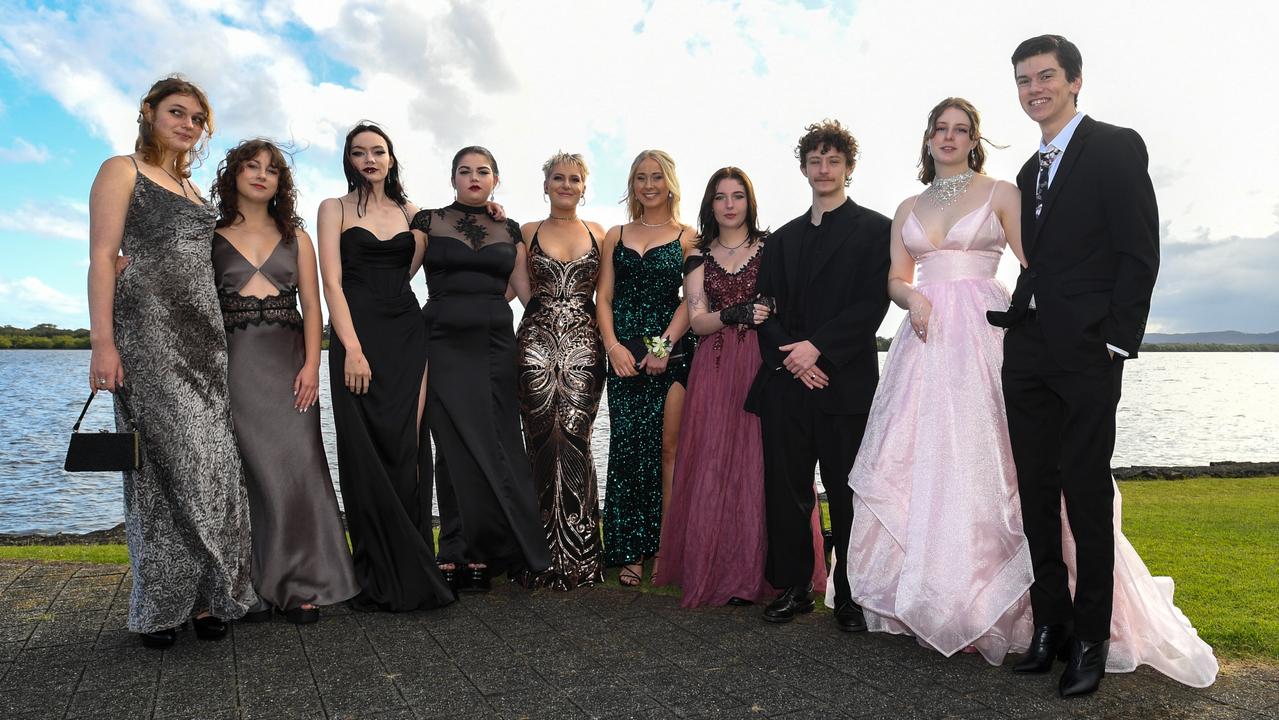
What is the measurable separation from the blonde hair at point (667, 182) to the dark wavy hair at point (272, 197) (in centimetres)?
210

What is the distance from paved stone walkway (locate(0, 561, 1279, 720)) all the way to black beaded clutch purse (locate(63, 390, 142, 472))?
0.90 metres

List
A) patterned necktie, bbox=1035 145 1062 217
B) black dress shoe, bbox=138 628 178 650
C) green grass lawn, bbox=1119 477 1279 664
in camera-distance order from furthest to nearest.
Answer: green grass lawn, bbox=1119 477 1279 664
black dress shoe, bbox=138 628 178 650
patterned necktie, bbox=1035 145 1062 217

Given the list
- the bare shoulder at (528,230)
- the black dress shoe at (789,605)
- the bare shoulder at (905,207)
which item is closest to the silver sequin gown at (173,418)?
the bare shoulder at (528,230)

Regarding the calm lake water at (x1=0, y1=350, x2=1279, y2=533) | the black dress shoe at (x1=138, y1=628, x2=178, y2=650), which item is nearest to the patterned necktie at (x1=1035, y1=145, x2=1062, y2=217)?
the black dress shoe at (x1=138, y1=628, x2=178, y2=650)

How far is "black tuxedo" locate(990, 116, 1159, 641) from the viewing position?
3441mm

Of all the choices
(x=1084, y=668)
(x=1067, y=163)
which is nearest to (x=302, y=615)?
(x=1084, y=668)

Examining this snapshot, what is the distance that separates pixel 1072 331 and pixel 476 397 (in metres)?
3.34

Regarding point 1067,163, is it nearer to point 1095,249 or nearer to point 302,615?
point 1095,249

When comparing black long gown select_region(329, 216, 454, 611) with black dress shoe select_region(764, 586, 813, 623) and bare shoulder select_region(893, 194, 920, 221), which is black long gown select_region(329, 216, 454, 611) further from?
bare shoulder select_region(893, 194, 920, 221)

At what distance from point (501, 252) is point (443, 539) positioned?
185cm

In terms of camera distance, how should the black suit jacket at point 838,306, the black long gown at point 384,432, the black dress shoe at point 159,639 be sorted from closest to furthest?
the black dress shoe at point 159,639
the black suit jacket at point 838,306
the black long gown at point 384,432

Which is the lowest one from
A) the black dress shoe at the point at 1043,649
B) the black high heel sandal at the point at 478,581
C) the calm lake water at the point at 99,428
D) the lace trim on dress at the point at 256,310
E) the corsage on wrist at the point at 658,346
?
the calm lake water at the point at 99,428

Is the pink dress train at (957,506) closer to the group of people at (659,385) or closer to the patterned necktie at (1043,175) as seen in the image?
the group of people at (659,385)

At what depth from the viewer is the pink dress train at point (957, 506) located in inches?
149
